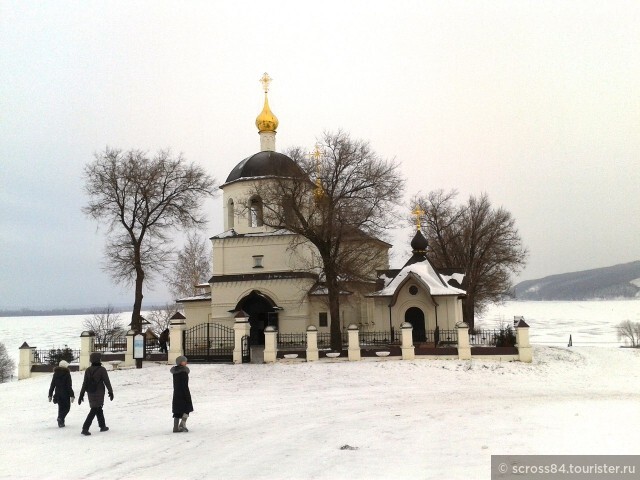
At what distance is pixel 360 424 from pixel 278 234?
17640 millimetres

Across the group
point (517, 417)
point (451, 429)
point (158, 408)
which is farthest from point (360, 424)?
point (158, 408)

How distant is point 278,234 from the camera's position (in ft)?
91.1

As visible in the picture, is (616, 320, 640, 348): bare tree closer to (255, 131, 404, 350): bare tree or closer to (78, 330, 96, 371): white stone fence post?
(255, 131, 404, 350): bare tree

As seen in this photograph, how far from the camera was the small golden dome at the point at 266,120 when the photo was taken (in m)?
30.8

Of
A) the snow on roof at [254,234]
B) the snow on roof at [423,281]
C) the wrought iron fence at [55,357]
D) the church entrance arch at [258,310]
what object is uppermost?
the snow on roof at [254,234]

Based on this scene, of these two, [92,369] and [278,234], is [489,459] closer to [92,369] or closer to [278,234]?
[92,369]

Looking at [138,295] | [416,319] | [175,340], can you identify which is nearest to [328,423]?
[175,340]

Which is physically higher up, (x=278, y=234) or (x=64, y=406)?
(x=278, y=234)

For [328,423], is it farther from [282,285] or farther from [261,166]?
[261,166]

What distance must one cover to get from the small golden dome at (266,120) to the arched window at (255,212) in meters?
4.97

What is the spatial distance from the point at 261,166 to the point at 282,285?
626 centimetres

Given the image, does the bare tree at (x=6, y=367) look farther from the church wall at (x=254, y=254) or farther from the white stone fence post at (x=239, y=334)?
the white stone fence post at (x=239, y=334)

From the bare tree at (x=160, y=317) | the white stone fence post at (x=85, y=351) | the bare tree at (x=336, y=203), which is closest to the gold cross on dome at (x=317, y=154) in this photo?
the bare tree at (x=336, y=203)

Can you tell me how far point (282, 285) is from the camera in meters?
27.7
